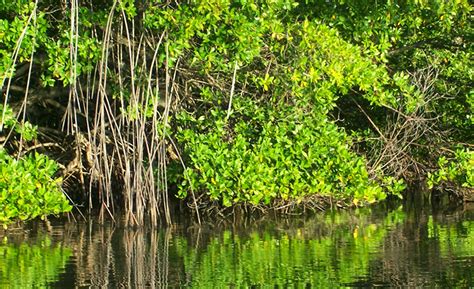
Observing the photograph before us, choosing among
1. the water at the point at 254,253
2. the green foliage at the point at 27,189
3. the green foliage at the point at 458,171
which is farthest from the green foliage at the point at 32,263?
the green foliage at the point at 458,171

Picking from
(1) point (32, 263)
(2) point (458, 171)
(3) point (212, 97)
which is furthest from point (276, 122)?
(1) point (32, 263)

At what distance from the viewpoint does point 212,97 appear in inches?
512

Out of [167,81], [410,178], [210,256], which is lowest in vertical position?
[210,256]

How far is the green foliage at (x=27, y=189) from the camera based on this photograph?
445 inches

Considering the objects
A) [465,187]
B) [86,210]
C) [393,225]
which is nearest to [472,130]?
[465,187]

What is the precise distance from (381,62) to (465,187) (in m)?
1.99

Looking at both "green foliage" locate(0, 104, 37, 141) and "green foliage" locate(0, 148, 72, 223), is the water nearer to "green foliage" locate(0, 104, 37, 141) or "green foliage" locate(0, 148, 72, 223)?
"green foliage" locate(0, 148, 72, 223)

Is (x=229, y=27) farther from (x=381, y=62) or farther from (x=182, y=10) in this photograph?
(x=381, y=62)

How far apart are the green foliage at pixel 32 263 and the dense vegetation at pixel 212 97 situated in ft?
1.93

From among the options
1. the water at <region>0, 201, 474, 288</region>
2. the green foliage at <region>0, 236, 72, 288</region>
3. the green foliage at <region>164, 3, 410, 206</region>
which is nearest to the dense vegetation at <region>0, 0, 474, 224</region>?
the green foliage at <region>164, 3, 410, 206</region>

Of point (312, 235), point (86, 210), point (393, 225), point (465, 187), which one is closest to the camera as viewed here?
point (312, 235)

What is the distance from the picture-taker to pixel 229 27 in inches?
472

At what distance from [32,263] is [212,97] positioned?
3.87 m

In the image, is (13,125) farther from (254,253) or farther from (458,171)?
(458,171)
